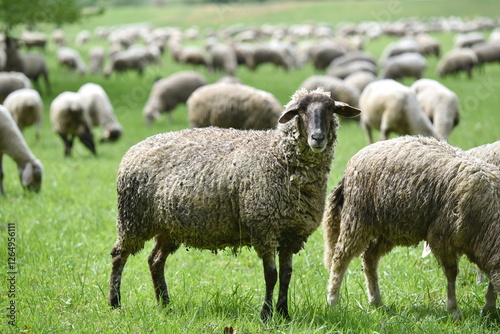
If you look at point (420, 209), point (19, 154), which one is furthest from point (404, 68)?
point (420, 209)

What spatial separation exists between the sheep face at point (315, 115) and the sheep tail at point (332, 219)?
2.70 feet

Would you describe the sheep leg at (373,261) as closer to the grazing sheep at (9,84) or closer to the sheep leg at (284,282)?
the sheep leg at (284,282)

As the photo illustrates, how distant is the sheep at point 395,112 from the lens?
10.2m

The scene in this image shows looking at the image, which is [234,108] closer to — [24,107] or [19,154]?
[19,154]

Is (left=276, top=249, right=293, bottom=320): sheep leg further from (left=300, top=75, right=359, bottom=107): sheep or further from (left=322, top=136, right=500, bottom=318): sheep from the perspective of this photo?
(left=300, top=75, right=359, bottom=107): sheep

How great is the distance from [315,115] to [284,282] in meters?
1.15

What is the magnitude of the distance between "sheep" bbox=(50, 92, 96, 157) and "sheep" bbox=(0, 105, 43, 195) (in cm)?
377

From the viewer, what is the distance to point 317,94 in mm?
4293

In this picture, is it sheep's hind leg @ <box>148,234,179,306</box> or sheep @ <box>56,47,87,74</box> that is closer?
sheep's hind leg @ <box>148,234,179,306</box>

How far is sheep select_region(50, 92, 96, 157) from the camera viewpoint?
13047 mm

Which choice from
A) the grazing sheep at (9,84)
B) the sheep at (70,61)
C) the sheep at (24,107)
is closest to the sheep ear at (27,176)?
the sheep at (24,107)

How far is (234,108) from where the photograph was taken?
10.7m

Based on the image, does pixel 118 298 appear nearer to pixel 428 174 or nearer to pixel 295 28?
pixel 428 174

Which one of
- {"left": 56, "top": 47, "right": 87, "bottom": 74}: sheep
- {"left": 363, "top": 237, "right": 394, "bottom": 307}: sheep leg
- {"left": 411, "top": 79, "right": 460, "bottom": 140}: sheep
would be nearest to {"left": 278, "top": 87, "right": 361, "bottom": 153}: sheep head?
{"left": 363, "top": 237, "right": 394, "bottom": 307}: sheep leg
